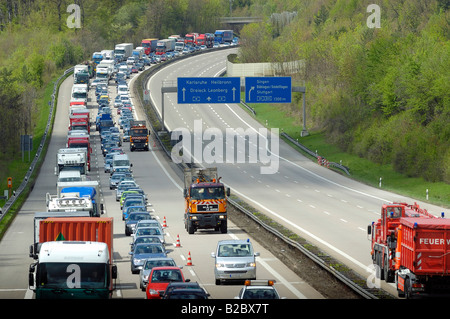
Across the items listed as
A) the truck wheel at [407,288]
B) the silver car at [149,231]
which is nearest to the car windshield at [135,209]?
the silver car at [149,231]

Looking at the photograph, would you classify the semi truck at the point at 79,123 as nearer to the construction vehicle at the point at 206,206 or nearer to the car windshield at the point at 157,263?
the construction vehicle at the point at 206,206

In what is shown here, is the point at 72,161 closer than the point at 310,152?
Yes

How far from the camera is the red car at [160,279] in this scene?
30312 mm

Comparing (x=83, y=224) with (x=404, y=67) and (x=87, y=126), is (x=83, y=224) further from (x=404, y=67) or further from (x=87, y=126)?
(x=87, y=126)

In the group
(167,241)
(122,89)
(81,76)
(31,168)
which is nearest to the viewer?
(167,241)

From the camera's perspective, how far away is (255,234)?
4953 centimetres

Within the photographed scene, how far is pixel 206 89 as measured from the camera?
92750 millimetres

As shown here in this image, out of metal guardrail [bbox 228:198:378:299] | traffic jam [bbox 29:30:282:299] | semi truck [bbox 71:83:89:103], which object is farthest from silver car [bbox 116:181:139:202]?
semi truck [bbox 71:83:89:103]

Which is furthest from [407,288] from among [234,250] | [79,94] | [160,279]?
[79,94]

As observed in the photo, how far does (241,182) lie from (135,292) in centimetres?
4365

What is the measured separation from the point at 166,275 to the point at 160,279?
25cm

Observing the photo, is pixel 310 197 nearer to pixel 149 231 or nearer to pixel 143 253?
pixel 149 231

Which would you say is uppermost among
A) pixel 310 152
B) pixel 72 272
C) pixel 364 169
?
pixel 72 272
